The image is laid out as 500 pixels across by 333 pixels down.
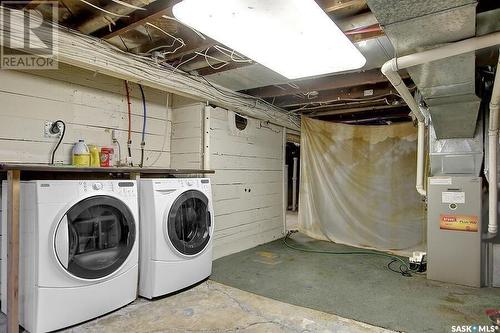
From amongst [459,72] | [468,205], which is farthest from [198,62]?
[468,205]

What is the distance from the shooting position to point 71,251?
189 cm

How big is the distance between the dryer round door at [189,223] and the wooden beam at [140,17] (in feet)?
4.38

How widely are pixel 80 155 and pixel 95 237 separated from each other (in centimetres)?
81

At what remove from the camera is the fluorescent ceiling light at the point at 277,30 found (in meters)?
1.53

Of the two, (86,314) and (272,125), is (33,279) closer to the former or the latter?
(86,314)

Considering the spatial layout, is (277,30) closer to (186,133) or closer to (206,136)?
(206,136)

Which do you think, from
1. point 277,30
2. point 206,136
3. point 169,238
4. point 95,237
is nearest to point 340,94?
point 206,136

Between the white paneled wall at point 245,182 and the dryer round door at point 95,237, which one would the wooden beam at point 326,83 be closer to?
the white paneled wall at point 245,182

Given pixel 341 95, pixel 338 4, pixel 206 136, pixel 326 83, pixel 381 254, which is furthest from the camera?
pixel 381 254

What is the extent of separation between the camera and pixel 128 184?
88.7 inches

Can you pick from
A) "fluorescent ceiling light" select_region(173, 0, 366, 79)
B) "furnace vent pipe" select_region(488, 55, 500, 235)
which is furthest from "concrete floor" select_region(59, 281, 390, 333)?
"fluorescent ceiling light" select_region(173, 0, 366, 79)

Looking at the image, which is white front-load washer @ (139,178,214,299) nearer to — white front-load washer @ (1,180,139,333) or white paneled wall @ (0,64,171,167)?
white front-load washer @ (1,180,139,333)

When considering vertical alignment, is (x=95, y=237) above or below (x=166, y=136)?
below

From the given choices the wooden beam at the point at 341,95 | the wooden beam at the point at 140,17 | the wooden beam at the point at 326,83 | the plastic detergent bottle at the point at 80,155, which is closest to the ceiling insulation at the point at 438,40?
the wooden beam at the point at 326,83
